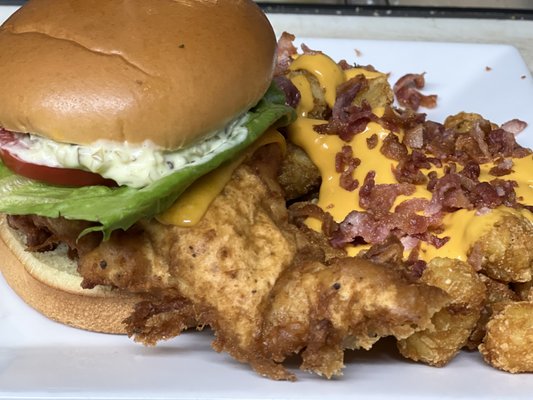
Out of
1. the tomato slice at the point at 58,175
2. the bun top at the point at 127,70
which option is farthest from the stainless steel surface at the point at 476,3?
the tomato slice at the point at 58,175

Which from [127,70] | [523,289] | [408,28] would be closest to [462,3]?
[408,28]

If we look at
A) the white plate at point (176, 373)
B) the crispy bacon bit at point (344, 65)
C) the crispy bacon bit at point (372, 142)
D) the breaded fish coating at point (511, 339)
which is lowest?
the white plate at point (176, 373)

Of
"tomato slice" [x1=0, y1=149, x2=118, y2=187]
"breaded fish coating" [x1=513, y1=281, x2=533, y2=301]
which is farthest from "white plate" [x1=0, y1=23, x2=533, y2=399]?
"tomato slice" [x1=0, y1=149, x2=118, y2=187]

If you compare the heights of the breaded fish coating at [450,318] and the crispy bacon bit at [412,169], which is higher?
the crispy bacon bit at [412,169]

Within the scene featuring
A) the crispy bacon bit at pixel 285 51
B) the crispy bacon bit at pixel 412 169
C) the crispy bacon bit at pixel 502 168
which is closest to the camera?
the crispy bacon bit at pixel 412 169

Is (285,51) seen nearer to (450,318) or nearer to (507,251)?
(507,251)

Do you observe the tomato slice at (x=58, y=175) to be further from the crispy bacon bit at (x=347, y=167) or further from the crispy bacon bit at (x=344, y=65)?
the crispy bacon bit at (x=344, y=65)
